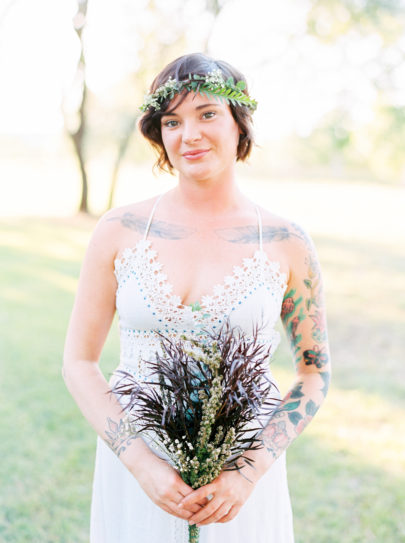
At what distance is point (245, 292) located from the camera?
182 cm

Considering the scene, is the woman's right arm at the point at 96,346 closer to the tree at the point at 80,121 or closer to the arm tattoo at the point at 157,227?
the arm tattoo at the point at 157,227

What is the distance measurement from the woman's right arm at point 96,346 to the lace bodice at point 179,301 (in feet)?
0.18

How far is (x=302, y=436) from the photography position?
488cm

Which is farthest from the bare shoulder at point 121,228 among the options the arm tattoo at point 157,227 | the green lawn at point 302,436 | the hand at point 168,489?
the green lawn at point 302,436

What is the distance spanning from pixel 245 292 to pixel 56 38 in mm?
15350

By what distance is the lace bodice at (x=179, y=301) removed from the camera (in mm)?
1798

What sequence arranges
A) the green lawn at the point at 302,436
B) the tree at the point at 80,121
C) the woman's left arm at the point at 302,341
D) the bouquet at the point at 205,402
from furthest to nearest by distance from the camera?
the tree at the point at 80,121, the green lawn at the point at 302,436, the woman's left arm at the point at 302,341, the bouquet at the point at 205,402

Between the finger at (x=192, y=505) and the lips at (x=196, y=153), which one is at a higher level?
the lips at (x=196, y=153)

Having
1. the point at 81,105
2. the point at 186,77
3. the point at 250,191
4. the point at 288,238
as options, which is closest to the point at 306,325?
the point at 288,238

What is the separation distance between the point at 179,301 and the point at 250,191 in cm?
2390

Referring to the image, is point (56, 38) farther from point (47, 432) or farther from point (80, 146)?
point (47, 432)

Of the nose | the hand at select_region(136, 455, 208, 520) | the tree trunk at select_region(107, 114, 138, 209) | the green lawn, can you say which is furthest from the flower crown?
the tree trunk at select_region(107, 114, 138, 209)

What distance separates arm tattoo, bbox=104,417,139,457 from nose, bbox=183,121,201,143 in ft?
3.03

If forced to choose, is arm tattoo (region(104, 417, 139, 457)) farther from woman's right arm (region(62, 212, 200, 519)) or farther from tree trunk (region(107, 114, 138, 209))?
tree trunk (region(107, 114, 138, 209))
